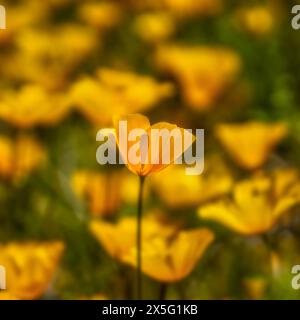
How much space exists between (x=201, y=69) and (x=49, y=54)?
393 mm

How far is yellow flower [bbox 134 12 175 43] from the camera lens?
2.05m

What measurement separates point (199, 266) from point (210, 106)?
18.4 inches

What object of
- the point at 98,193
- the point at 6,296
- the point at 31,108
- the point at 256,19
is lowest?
the point at 6,296

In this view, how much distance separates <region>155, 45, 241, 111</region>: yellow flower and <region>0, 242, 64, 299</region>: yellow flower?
62cm

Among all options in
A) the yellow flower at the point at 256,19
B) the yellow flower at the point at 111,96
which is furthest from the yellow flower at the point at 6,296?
the yellow flower at the point at 256,19

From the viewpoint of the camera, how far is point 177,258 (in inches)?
40.9

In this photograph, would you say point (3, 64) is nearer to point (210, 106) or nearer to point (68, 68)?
point (68, 68)

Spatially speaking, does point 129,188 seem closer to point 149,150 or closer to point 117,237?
point 117,237

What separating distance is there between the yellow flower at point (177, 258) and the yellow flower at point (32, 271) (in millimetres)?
83

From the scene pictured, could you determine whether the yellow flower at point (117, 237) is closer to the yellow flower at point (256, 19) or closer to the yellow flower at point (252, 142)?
Result: the yellow flower at point (252, 142)

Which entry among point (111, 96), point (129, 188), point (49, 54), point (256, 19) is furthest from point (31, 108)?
point (256, 19)

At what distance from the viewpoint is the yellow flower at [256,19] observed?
6.26 feet
